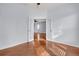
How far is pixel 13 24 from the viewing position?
1938 mm

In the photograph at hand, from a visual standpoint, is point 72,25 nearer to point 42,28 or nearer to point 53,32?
point 53,32

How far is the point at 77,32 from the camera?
1915 mm

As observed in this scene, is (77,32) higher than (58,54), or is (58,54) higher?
(77,32)

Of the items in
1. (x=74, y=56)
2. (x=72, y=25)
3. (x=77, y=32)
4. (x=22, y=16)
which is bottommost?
(x=74, y=56)

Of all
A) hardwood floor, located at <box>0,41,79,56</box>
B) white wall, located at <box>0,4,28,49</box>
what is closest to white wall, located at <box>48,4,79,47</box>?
hardwood floor, located at <box>0,41,79,56</box>

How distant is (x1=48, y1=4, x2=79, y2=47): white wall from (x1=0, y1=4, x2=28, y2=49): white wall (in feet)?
1.80

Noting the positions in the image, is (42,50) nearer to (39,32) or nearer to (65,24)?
(39,32)

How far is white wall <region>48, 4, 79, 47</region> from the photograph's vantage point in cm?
192

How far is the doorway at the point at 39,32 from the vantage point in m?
1.95

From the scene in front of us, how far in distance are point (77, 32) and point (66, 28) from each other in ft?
0.73

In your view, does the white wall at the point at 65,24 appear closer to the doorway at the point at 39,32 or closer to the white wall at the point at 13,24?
the doorway at the point at 39,32

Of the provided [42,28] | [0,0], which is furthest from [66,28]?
[0,0]

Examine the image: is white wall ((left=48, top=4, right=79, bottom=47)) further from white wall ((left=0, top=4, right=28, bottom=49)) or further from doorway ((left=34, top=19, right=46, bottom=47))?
white wall ((left=0, top=4, right=28, bottom=49))

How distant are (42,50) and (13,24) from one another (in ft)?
2.52
